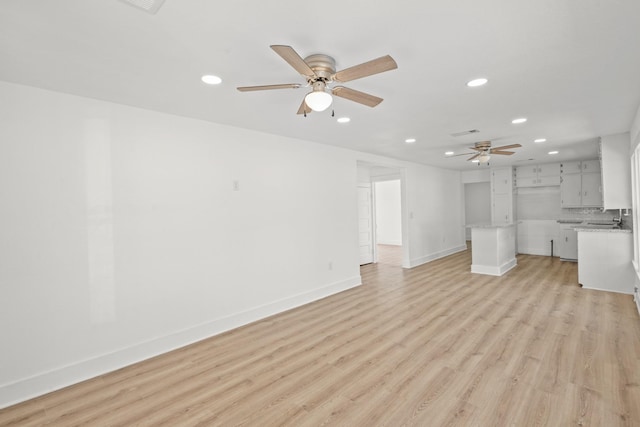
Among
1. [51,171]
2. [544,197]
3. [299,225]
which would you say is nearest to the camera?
[51,171]

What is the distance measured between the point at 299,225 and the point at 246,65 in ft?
8.98

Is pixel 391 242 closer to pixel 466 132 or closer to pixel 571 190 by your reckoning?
pixel 571 190

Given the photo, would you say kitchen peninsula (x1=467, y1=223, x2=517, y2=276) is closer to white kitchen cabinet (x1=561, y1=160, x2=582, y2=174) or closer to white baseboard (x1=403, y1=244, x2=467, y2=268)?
white baseboard (x1=403, y1=244, x2=467, y2=268)

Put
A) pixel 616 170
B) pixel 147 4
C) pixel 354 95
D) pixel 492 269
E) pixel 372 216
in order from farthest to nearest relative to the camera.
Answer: pixel 372 216
pixel 492 269
pixel 616 170
pixel 354 95
pixel 147 4

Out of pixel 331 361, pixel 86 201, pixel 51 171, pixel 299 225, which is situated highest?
pixel 51 171

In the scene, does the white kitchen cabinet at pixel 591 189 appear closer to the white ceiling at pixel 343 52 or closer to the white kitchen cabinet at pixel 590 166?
the white kitchen cabinet at pixel 590 166

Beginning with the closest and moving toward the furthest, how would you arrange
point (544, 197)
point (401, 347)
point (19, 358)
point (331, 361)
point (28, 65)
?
1. point (28, 65)
2. point (19, 358)
3. point (331, 361)
4. point (401, 347)
5. point (544, 197)

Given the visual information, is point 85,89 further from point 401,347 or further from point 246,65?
point 401,347

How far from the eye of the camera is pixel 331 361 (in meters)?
2.90

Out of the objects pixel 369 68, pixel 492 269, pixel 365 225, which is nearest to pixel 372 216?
pixel 365 225

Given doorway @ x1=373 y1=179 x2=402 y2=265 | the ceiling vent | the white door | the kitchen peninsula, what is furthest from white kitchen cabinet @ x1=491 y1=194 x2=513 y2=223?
the ceiling vent

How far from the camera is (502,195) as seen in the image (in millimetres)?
8477

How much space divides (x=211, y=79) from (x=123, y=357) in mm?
2708

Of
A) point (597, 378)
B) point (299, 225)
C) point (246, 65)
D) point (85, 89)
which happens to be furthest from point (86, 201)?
point (597, 378)
